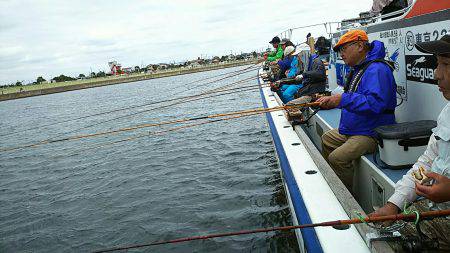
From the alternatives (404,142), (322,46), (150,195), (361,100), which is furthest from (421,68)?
(322,46)

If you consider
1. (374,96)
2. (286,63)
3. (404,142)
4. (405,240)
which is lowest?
(405,240)

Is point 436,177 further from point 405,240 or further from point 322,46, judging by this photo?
point 322,46

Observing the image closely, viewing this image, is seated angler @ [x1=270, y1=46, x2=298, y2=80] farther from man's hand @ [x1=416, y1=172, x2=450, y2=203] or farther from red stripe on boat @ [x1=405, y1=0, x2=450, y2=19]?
man's hand @ [x1=416, y1=172, x2=450, y2=203]

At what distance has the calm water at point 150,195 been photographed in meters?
5.89

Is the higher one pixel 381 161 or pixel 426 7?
pixel 426 7

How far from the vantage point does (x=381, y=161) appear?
11.0ft

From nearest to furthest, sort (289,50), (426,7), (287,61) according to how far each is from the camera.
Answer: (426,7) → (289,50) → (287,61)

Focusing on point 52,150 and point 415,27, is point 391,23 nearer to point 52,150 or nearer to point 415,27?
point 415,27

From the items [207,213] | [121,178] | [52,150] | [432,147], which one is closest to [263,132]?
[121,178]

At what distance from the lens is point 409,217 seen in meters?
1.89

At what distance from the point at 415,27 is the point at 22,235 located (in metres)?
7.42

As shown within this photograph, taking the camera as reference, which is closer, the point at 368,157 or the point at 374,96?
the point at 374,96

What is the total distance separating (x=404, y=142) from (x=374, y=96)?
1.77ft

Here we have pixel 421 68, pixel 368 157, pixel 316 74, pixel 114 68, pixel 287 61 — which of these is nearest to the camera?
pixel 421 68
